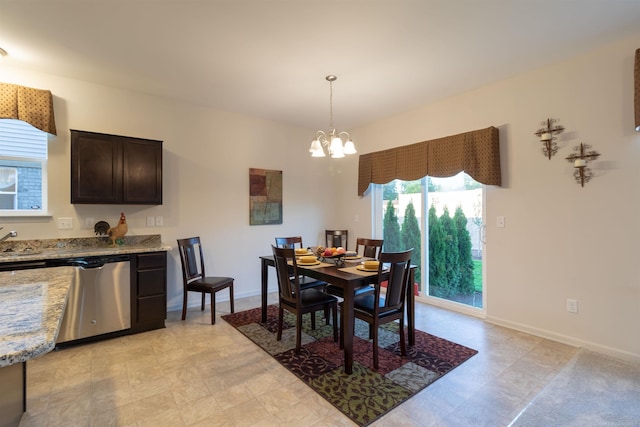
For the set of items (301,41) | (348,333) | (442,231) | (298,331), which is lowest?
(298,331)

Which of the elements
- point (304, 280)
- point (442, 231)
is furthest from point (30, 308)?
point (442, 231)

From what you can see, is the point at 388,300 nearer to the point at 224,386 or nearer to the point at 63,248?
the point at 224,386

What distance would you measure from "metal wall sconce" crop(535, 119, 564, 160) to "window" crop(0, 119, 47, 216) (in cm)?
510

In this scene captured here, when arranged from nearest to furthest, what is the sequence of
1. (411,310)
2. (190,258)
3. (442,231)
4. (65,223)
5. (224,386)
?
1. (224,386)
2. (411,310)
3. (65,223)
4. (190,258)
5. (442,231)

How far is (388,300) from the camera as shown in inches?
97.7

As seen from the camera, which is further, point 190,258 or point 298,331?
point 190,258

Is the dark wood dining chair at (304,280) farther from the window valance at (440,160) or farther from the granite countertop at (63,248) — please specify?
the window valance at (440,160)

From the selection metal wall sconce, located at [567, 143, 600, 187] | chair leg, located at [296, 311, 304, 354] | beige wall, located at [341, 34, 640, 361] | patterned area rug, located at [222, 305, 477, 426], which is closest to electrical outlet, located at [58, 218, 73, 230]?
patterned area rug, located at [222, 305, 477, 426]

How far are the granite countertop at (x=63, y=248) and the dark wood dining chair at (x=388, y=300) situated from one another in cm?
222

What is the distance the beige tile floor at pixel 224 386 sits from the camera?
1.85m

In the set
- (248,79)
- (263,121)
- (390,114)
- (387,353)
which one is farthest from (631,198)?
(263,121)

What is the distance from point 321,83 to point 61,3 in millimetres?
2208

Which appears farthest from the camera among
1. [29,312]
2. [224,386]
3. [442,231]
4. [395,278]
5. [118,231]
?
[442,231]

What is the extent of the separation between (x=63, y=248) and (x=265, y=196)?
244cm
